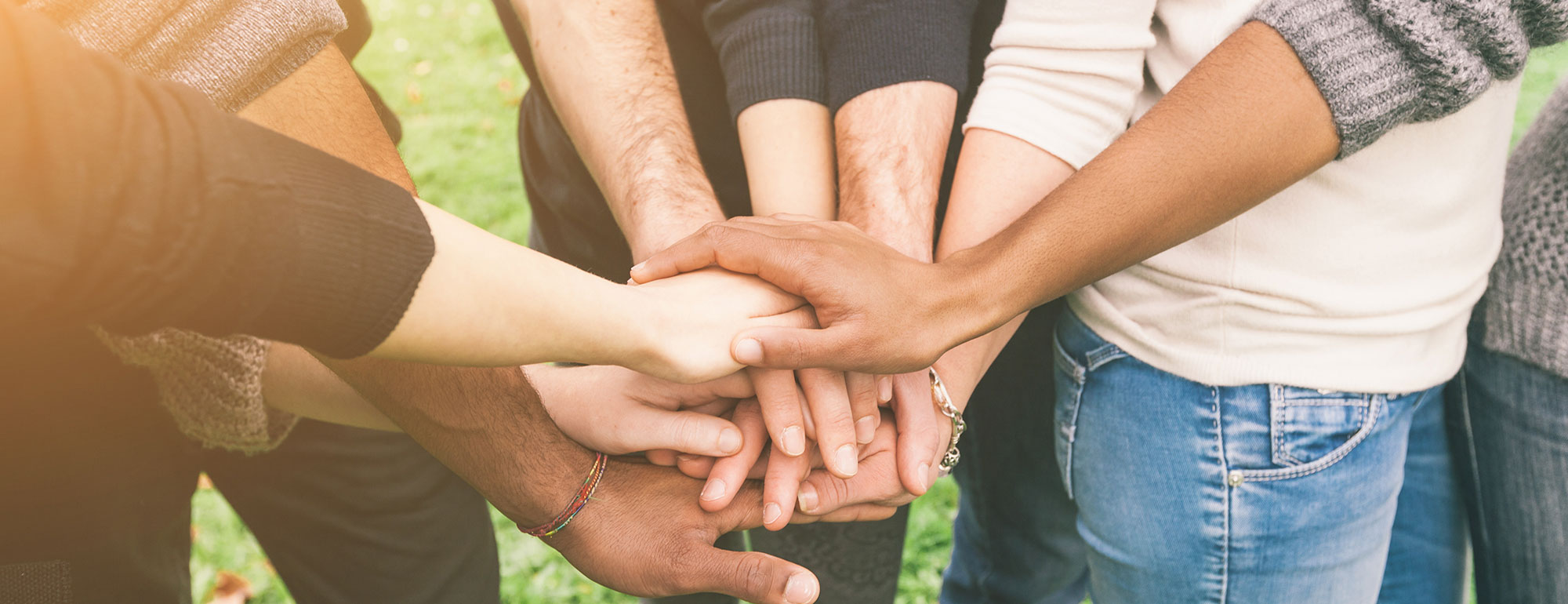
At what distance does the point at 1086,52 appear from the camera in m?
1.54

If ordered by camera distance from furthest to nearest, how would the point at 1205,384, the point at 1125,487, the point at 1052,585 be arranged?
the point at 1052,585
the point at 1125,487
the point at 1205,384

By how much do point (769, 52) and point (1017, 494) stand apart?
1130mm

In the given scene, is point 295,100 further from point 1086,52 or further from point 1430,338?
point 1430,338

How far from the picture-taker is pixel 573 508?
154 cm

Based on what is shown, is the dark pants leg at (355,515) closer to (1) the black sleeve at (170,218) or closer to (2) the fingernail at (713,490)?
(2) the fingernail at (713,490)

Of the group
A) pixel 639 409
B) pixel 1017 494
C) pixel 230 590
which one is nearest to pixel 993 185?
pixel 639 409

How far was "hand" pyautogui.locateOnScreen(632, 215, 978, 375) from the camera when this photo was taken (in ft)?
4.56

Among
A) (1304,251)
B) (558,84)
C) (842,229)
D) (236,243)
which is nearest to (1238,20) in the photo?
(1304,251)

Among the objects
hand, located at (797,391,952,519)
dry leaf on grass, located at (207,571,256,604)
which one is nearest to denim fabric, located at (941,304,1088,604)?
hand, located at (797,391,952,519)

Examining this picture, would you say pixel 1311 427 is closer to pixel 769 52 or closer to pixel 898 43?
pixel 898 43

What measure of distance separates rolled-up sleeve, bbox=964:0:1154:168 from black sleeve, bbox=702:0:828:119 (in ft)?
1.11

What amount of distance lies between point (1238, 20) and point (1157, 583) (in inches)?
35.7

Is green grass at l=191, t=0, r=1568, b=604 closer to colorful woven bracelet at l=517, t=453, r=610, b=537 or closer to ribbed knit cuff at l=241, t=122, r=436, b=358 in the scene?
colorful woven bracelet at l=517, t=453, r=610, b=537

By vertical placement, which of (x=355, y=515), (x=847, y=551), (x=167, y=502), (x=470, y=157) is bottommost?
(x=470, y=157)
